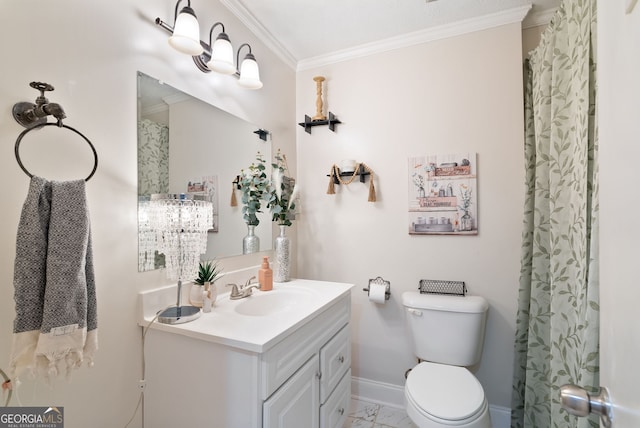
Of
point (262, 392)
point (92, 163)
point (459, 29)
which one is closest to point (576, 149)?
point (459, 29)

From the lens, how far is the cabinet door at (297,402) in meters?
0.99

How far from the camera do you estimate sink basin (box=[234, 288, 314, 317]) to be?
145 centimetres

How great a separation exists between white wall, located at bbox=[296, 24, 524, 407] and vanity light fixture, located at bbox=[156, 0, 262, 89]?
736 mm

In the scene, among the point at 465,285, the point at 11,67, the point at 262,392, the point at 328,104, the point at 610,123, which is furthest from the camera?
the point at 328,104

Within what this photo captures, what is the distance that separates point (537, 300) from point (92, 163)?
2030 millimetres

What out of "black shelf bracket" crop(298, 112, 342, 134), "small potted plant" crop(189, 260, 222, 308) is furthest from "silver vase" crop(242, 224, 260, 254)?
"black shelf bracket" crop(298, 112, 342, 134)

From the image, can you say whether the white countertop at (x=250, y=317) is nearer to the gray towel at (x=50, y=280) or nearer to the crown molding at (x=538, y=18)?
the gray towel at (x=50, y=280)

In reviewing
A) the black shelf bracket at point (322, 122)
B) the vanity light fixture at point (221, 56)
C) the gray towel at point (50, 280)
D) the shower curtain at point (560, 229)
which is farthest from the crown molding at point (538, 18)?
the gray towel at point (50, 280)

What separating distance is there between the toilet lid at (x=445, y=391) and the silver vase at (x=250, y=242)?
109cm

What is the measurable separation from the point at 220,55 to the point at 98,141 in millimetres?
684

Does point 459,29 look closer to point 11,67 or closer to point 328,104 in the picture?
point 328,104

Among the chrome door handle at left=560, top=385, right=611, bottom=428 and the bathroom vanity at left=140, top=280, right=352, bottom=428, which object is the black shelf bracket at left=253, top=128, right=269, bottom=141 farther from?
the chrome door handle at left=560, top=385, right=611, bottom=428

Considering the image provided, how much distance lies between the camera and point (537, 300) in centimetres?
150

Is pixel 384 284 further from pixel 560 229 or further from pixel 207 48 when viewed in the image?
pixel 207 48
